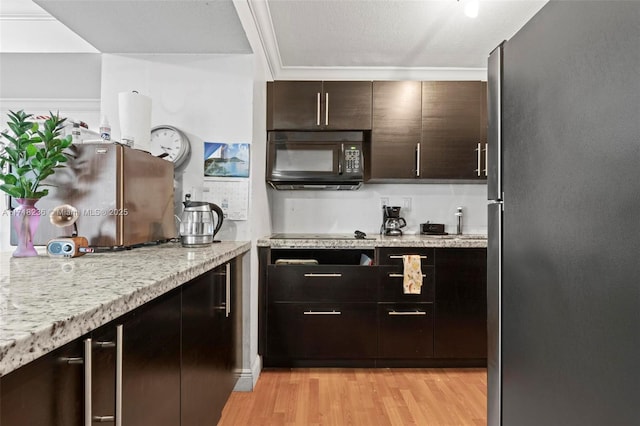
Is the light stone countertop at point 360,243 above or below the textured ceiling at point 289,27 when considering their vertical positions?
below

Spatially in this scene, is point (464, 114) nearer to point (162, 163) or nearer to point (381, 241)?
point (381, 241)

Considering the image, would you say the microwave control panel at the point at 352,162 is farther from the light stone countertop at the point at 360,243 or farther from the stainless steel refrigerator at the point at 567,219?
the stainless steel refrigerator at the point at 567,219

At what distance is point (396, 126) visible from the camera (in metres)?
2.82

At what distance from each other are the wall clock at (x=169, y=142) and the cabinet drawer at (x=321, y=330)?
1.13 meters

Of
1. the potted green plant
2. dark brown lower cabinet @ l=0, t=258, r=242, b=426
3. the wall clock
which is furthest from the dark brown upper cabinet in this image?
the potted green plant

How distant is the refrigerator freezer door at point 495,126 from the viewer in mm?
1034

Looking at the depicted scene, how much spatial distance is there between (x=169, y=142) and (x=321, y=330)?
1.53 meters

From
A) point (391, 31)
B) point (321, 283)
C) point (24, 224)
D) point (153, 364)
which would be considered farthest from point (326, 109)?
point (153, 364)

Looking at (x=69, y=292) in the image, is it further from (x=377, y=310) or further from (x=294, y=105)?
(x=294, y=105)

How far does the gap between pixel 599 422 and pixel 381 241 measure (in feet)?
6.15

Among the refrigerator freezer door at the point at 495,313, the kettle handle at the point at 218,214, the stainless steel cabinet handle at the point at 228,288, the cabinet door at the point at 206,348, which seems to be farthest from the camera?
the kettle handle at the point at 218,214

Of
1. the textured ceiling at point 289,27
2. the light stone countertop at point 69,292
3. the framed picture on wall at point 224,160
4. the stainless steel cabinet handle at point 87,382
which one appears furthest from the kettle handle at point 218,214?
the stainless steel cabinet handle at point 87,382

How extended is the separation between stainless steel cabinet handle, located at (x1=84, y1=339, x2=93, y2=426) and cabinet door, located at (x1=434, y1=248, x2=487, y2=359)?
2.19 metres

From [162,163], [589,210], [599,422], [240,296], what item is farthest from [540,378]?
[162,163]
